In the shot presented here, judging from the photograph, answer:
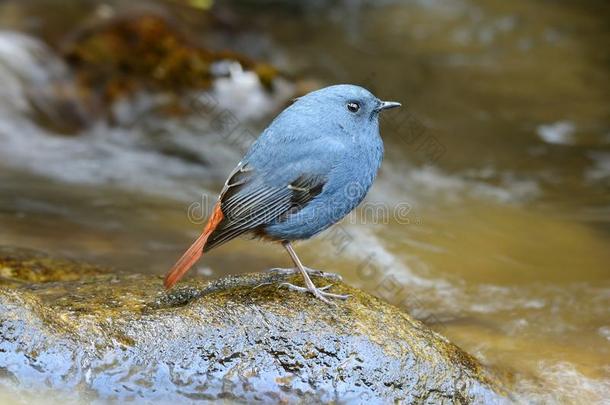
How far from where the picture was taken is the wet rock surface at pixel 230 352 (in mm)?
3580

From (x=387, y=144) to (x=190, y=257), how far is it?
609cm

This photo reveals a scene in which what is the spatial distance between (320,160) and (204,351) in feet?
4.12

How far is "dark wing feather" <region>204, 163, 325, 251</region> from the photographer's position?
4250 mm

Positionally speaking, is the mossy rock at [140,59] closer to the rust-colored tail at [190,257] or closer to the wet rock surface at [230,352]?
the rust-colored tail at [190,257]

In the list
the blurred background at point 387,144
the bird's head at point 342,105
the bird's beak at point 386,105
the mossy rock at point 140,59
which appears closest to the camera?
the bird's head at point 342,105

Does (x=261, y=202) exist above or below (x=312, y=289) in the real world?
above

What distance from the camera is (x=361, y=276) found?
6.29 metres

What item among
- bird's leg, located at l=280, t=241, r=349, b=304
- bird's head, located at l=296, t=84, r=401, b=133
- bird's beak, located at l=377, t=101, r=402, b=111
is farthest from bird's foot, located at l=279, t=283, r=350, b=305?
bird's beak, located at l=377, t=101, r=402, b=111

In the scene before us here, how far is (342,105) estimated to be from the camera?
4445 mm

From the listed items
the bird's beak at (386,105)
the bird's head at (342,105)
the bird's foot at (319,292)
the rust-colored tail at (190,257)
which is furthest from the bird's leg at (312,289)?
the bird's beak at (386,105)

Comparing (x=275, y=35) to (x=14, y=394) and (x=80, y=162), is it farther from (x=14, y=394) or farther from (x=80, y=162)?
(x=14, y=394)

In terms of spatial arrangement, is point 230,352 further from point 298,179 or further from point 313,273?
point 298,179

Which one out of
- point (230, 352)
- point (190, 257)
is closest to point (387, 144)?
point (190, 257)

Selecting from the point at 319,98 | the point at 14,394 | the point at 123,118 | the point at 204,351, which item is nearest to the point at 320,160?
the point at 319,98
